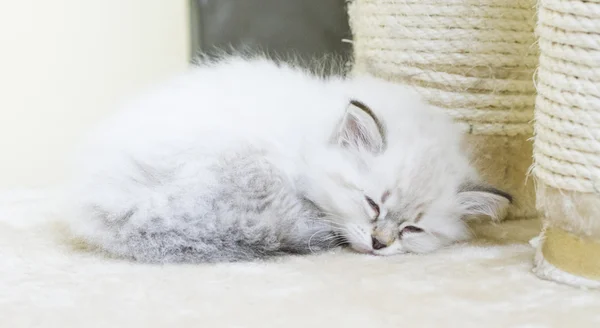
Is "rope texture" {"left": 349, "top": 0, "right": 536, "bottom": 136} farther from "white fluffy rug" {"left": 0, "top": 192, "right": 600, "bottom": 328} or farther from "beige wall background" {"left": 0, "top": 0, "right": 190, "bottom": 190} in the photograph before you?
"beige wall background" {"left": 0, "top": 0, "right": 190, "bottom": 190}

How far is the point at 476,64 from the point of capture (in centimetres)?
178

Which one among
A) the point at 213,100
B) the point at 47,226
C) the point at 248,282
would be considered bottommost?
the point at 47,226

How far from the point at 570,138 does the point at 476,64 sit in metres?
0.52

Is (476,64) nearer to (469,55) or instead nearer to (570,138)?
(469,55)

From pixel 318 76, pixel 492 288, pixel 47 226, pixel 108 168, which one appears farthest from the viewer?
pixel 318 76

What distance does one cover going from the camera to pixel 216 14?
8.56ft

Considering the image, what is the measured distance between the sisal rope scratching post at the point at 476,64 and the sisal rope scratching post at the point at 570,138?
385 mm

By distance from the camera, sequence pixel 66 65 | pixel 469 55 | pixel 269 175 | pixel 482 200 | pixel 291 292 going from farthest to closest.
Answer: pixel 66 65, pixel 469 55, pixel 482 200, pixel 269 175, pixel 291 292

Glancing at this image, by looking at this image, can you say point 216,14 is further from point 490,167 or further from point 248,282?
point 248,282

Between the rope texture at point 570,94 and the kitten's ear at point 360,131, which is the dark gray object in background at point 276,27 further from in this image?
the rope texture at point 570,94

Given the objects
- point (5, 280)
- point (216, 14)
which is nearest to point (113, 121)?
point (5, 280)

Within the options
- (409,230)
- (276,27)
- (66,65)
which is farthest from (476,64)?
(66,65)

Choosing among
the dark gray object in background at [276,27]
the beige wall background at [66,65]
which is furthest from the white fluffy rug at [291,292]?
the dark gray object in background at [276,27]

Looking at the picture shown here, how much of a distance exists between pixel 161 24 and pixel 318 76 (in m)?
1.00
